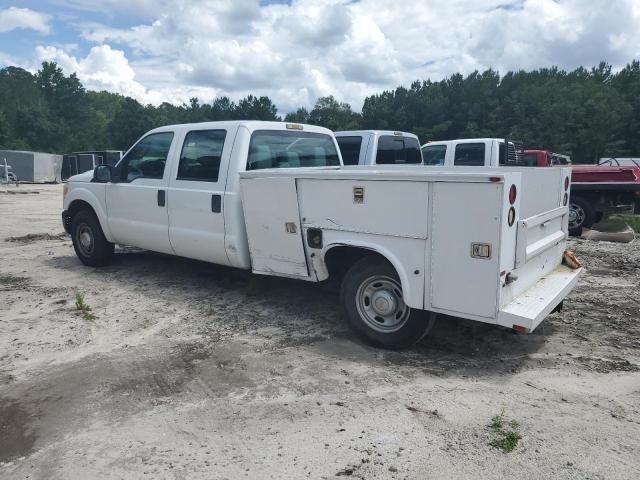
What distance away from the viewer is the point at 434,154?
42.4 feet

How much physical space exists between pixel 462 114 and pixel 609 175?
51.0 m

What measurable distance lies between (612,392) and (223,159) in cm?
416

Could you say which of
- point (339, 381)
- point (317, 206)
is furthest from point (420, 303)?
point (317, 206)

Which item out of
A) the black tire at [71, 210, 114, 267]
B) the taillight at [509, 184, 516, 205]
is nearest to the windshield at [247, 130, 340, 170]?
the taillight at [509, 184, 516, 205]

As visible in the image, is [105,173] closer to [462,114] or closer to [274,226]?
[274,226]

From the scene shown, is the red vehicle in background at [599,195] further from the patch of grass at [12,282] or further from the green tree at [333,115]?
the green tree at [333,115]

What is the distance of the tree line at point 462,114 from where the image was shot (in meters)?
51.9

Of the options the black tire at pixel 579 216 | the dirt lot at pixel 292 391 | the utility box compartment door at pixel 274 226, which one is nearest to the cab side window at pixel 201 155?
the utility box compartment door at pixel 274 226

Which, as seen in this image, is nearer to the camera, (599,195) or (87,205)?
(87,205)

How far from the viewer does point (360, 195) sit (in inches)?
177

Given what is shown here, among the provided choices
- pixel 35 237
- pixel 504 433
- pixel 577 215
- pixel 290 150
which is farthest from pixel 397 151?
pixel 504 433

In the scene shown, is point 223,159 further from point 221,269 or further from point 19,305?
point 19,305

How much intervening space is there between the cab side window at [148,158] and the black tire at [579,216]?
8.65 metres

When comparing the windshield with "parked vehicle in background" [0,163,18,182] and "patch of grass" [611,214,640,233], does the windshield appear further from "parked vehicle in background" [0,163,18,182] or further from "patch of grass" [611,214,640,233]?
"parked vehicle in background" [0,163,18,182]
